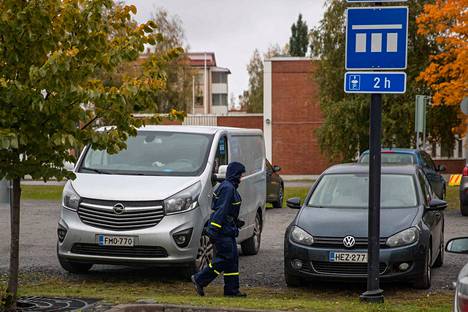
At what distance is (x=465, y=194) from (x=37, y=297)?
1294 centimetres

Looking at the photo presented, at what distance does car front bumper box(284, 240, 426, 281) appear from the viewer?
955cm

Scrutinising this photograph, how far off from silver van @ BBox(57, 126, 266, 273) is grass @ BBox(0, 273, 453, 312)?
33cm

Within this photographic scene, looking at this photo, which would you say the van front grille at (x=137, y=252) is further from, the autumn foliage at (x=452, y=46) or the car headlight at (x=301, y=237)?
the autumn foliage at (x=452, y=46)

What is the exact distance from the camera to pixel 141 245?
33.3 feet

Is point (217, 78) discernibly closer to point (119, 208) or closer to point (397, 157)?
point (397, 157)

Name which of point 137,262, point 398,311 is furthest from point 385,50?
point 137,262

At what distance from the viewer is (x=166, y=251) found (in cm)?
1016

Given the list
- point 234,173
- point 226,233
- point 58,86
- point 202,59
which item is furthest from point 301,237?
point 202,59

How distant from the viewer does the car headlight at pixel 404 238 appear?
9.66 metres

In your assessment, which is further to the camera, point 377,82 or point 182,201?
point 182,201

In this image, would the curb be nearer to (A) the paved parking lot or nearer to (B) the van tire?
(A) the paved parking lot

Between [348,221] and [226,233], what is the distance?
1.66 metres

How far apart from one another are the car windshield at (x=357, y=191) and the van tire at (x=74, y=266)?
3109 mm

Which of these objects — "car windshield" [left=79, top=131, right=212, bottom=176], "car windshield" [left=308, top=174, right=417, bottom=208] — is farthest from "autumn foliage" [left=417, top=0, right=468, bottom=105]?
"car windshield" [left=79, top=131, right=212, bottom=176]
